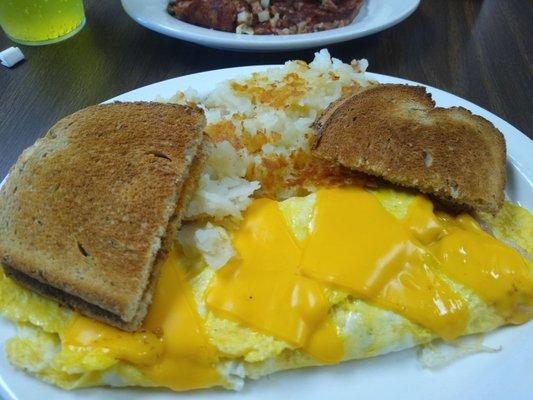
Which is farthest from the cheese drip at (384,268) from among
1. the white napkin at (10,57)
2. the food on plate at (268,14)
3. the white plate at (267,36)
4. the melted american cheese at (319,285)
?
the white napkin at (10,57)

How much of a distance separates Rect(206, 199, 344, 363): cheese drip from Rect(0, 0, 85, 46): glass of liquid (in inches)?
104

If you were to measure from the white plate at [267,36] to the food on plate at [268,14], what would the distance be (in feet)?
0.31

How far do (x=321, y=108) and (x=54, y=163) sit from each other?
122 cm

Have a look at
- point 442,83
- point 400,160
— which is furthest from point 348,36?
point 400,160

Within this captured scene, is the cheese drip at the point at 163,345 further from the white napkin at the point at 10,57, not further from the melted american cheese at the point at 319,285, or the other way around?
the white napkin at the point at 10,57

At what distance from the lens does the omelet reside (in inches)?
57.4

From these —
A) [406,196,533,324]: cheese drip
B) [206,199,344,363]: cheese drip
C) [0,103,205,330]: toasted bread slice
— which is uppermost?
[0,103,205,330]: toasted bread slice

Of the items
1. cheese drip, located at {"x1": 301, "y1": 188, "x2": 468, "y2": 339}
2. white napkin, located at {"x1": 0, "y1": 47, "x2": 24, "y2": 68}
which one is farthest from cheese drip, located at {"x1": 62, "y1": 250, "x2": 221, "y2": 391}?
white napkin, located at {"x1": 0, "y1": 47, "x2": 24, "y2": 68}

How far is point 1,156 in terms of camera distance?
257 centimetres

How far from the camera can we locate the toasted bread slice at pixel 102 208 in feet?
4.90

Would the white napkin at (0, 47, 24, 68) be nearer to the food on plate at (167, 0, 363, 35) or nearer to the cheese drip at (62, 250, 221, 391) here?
the food on plate at (167, 0, 363, 35)

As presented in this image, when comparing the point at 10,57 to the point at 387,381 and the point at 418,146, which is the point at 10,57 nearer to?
the point at 418,146

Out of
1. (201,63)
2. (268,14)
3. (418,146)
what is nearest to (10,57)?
(201,63)

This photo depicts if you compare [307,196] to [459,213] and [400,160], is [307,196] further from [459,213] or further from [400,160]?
[459,213]
